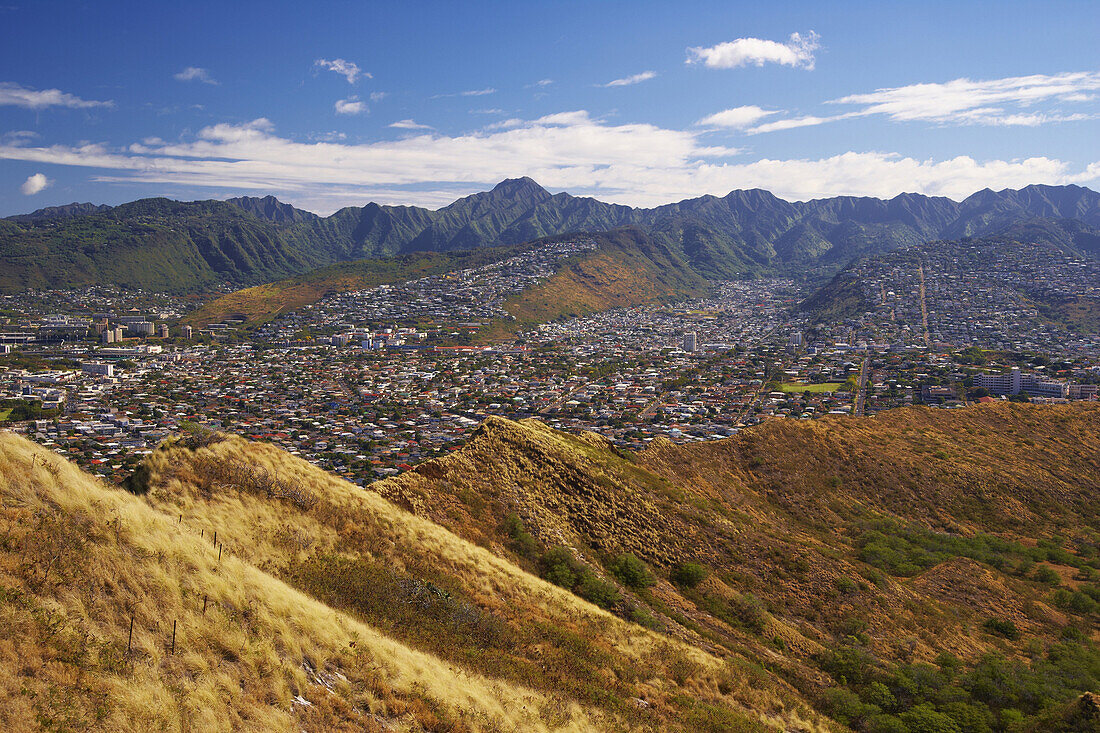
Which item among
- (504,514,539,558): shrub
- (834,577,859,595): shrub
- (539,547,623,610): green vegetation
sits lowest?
(834,577,859,595): shrub

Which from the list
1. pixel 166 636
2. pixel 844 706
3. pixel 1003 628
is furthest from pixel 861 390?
pixel 166 636

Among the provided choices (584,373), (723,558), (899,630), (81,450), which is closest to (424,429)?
(81,450)

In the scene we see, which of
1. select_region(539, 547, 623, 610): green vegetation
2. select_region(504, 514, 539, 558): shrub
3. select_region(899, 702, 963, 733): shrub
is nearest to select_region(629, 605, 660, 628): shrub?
select_region(539, 547, 623, 610): green vegetation

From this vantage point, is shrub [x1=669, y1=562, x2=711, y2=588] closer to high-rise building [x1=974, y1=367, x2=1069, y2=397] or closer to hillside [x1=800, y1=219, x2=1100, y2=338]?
high-rise building [x1=974, y1=367, x2=1069, y2=397]

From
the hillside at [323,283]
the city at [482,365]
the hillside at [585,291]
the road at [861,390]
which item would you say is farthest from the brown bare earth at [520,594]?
the hillside at [323,283]

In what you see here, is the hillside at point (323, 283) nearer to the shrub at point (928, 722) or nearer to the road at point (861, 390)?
the road at point (861, 390)

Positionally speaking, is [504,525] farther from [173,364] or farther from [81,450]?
[173,364]

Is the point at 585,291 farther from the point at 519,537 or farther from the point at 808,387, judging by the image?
the point at 519,537
